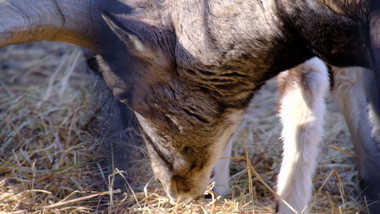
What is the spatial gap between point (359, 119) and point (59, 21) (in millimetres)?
2223

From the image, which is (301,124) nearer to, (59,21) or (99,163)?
(99,163)

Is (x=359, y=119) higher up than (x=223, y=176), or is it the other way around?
(x=359, y=119)

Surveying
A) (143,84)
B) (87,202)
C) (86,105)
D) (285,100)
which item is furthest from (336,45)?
(86,105)

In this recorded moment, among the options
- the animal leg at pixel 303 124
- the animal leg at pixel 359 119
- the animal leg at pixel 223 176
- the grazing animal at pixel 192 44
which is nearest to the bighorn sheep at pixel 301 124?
the animal leg at pixel 303 124

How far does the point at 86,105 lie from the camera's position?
183 inches

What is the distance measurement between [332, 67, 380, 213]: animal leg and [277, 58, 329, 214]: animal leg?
12.2 inches

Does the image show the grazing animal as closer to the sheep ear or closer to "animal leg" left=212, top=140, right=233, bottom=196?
the sheep ear

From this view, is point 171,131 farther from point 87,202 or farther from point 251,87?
point 87,202

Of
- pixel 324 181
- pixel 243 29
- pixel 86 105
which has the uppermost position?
pixel 243 29

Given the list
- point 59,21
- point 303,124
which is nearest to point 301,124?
point 303,124

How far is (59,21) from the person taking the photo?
109 inches

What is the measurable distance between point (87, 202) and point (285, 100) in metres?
1.39

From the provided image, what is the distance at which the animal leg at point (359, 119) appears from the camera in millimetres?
3906

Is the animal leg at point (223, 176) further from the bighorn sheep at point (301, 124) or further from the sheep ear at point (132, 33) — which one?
the sheep ear at point (132, 33)
